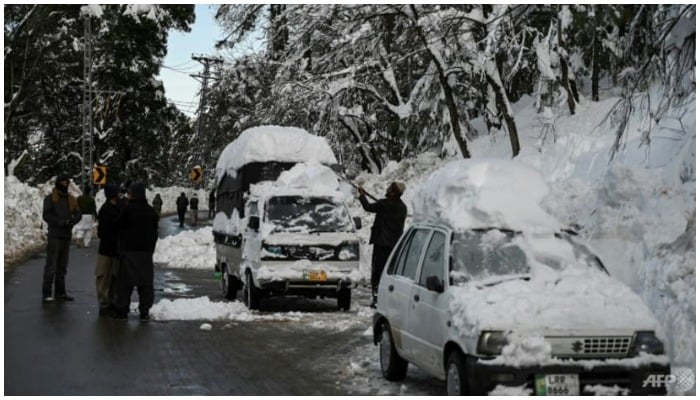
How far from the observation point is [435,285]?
303 inches

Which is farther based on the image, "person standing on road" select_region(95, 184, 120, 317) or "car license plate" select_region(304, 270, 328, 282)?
"car license plate" select_region(304, 270, 328, 282)

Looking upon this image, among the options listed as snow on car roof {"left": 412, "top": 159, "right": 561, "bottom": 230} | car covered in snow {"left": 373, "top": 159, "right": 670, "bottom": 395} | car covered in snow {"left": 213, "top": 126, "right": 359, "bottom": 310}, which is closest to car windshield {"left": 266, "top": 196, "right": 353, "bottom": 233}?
car covered in snow {"left": 213, "top": 126, "right": 359, "bottom": 310}

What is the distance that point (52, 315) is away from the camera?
13.0 metres

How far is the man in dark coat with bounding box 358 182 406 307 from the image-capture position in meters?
14.6

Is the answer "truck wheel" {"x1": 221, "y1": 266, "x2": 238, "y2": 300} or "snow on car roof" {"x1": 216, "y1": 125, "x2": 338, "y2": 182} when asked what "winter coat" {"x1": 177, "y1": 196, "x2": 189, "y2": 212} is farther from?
"truck wheel" {"x1": 221, "y1": 266, "x2": 238, "y2": 300}

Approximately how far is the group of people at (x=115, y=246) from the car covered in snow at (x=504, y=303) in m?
4.75

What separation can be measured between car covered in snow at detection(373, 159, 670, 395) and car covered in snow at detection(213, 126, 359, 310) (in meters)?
4.95

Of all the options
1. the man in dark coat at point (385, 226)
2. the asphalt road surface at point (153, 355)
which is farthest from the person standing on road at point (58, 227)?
the man in dark coat at point (385, 226)

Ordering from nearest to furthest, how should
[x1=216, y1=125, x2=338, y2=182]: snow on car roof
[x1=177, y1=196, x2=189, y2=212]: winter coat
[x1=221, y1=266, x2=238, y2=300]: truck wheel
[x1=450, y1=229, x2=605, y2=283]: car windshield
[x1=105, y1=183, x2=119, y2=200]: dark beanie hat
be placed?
[x1=450, y1=229, x2=605, y2=283]: car windshield
[x1=105, y1=183, x2=119, y2=200]: dark beanie hat
[x1=221, y1=266, x2=238, y2=300]: truck wheel
[x1=216, y1=125, x2=338, y2=182]: snow on car roof
[x1=177, y1=196, x2=189, y2=212]: winter coat

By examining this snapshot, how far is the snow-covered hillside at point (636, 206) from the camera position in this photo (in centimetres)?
979

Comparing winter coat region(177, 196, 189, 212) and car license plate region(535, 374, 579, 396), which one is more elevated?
winter coat region(177, 196, 189, 212)

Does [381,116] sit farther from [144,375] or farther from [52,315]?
[144,375]

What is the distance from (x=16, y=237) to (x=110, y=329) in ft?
46.2

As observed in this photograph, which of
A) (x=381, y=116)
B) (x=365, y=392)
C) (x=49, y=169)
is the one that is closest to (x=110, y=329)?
(x=365, y=392)
